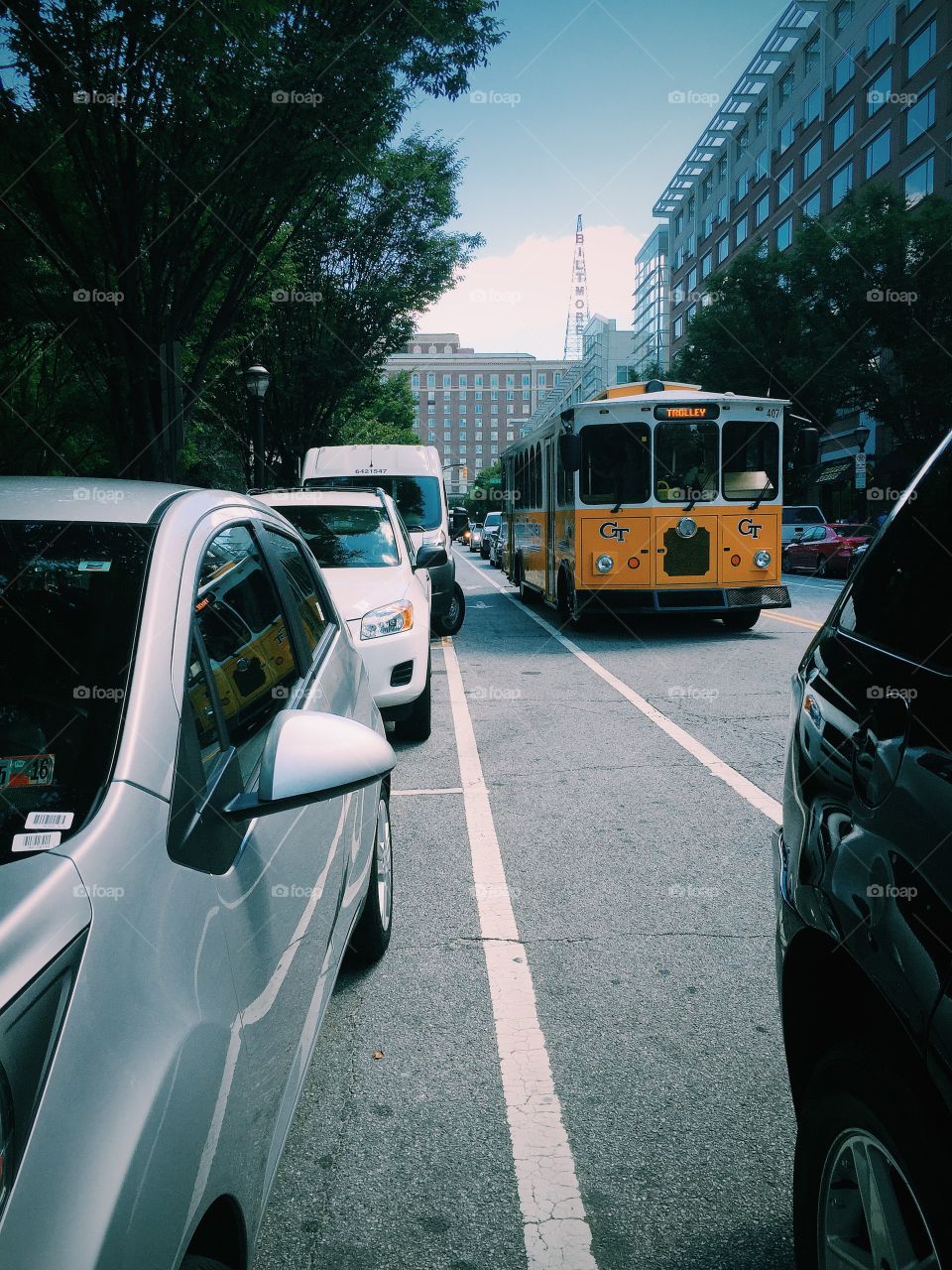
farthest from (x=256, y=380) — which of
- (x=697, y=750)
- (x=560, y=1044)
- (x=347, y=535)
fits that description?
(x=560, y=1044)

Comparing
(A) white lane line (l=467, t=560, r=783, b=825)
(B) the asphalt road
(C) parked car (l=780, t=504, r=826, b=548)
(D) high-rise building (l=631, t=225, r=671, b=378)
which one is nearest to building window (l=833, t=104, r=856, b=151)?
(C) parked car (l=780, t=504, r=826, b=548)

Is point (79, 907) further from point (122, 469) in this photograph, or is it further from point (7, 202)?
point (122, 469)

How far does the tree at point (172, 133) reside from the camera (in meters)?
9.20

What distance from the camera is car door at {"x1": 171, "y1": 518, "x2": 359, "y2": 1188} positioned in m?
1.79

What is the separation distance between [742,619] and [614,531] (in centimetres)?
239

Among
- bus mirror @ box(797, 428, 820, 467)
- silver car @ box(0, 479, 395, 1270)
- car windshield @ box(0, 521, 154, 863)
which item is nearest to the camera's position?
silver car @ box(0, 479, 395, 1270)

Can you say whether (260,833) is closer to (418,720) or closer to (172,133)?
(418,720)

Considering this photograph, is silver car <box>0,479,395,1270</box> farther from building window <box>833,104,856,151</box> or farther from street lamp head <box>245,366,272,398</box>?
building window <box>833,104,856,151</box>

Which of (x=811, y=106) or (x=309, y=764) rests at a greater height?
(x=811, y=106)

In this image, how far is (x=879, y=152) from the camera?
42500 mm

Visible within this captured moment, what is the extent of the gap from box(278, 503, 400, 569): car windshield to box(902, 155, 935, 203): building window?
117ft

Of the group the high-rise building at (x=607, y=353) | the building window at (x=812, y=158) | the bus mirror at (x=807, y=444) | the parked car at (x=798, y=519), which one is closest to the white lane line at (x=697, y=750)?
the bus mirror at (x=807, y=444)

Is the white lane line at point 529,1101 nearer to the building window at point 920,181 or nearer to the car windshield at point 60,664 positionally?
the car windshield at point 60,664

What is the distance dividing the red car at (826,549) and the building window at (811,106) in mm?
27771
